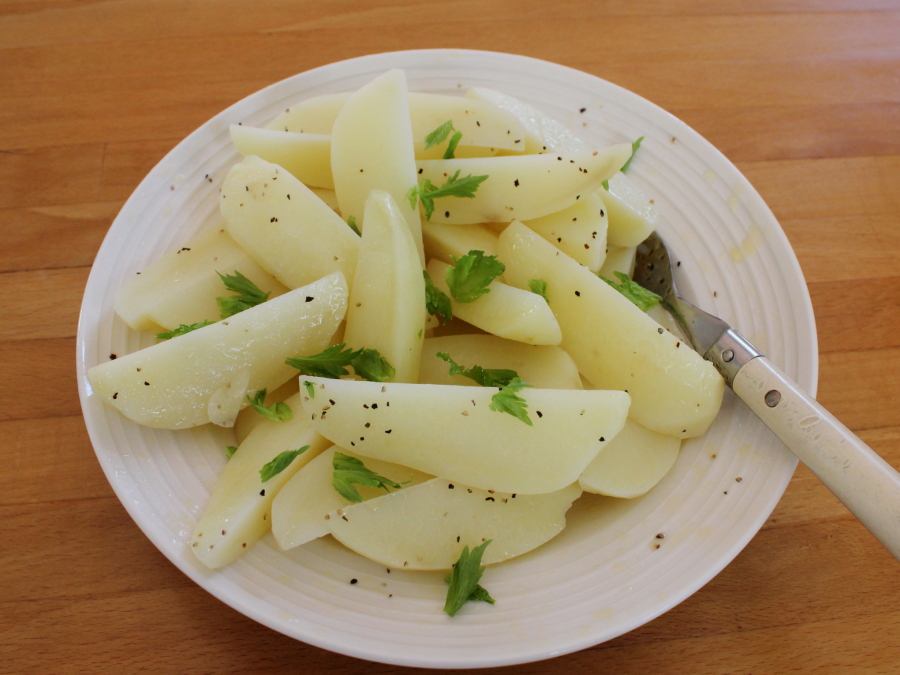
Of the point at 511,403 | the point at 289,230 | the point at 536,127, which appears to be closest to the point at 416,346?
the point at 511,403

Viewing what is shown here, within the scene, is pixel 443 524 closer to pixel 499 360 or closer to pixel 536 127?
pixel 499 360

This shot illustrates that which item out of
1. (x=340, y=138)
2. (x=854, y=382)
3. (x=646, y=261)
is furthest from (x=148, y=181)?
(x=854, y=382)

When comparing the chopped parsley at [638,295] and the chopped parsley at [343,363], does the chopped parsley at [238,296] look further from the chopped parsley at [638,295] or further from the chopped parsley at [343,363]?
the chopped parsley at [638,295]

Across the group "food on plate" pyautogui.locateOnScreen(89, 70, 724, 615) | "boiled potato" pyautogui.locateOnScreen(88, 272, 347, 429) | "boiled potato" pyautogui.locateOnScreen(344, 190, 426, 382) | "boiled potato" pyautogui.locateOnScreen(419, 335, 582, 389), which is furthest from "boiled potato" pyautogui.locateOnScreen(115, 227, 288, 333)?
"boiled potato" pyautogui.locateOnScreen(419, 335, 582, 389)

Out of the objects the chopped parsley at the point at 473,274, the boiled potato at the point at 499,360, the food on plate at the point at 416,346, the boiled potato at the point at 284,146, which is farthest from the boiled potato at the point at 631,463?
the boiled potato at the point at 284,146

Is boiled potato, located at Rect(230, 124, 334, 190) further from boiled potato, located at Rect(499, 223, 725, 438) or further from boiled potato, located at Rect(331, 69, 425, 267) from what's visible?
boiled potato, located at Rect(499, 223, 725, 438)
